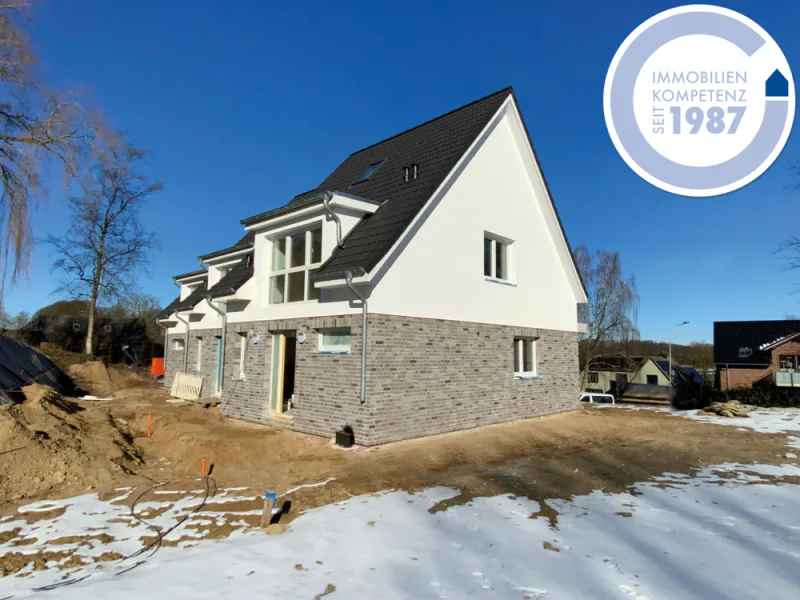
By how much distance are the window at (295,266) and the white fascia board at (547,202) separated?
6117mm

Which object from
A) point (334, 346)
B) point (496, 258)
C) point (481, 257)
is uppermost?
point (496, 258)

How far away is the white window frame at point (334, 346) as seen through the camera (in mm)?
9398

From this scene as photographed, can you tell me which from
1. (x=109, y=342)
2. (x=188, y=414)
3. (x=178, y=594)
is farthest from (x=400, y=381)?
(x=109, y=342)

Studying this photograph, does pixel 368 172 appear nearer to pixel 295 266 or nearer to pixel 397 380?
pixel 295 266

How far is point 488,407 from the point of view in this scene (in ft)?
37.2

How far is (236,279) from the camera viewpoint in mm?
13125

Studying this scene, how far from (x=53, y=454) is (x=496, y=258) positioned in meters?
Result: 10.2

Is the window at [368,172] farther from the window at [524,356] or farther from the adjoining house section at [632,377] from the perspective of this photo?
the adjoining house section at [632,377]

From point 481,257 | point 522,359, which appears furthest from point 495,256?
point 522,359

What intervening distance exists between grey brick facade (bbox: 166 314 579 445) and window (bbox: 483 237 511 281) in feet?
4.73

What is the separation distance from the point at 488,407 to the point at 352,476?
5224 mm

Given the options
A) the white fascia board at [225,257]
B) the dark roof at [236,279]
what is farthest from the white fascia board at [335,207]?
the white fascia board at [225,257]

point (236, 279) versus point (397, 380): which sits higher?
point (236, 279)

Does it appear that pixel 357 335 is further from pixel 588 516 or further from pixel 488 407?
pixel 588 516
